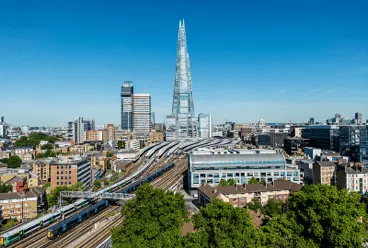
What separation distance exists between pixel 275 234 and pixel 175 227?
23.0 ft

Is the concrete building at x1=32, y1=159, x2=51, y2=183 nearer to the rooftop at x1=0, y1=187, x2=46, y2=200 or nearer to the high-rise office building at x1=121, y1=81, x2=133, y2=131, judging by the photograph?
the rooftop at x1=0, y1=187, x2=46, y2=200

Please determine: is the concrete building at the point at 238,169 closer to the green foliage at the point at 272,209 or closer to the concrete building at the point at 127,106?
the green foliage at the point at 272,209

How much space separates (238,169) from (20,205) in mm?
32258

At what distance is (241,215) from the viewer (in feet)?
59.3

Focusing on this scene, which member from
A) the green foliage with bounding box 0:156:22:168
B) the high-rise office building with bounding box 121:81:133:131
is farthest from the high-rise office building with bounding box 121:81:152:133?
the green foliage with bounding box 0:156:22:168

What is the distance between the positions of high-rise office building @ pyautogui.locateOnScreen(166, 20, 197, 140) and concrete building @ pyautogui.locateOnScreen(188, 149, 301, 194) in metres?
93.7

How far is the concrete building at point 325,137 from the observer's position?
88.8 m

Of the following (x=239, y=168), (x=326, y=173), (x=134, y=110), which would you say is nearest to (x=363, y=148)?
(x=326, y=173)

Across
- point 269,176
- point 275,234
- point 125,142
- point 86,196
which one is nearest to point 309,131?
point 269,176

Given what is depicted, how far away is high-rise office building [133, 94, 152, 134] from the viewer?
176 m

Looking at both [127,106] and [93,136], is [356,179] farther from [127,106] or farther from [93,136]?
[127,106]

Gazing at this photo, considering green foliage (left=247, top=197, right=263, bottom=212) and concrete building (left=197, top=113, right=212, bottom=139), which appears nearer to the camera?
green foliage (left=247, top=197, right=263, bottom=212)

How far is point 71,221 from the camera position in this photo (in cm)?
3219

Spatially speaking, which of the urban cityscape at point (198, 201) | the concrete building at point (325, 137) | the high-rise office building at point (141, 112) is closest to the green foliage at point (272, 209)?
the urban cityscape at point (198, 201)
